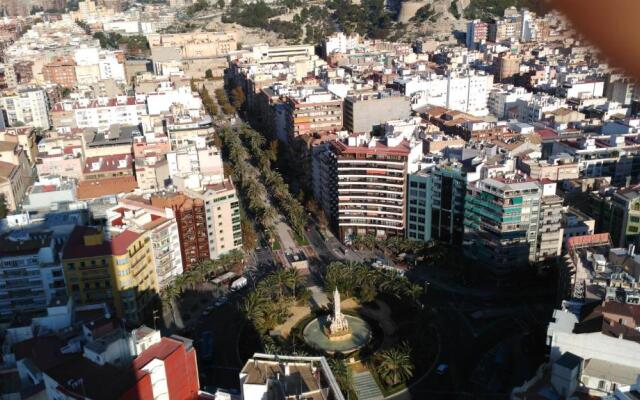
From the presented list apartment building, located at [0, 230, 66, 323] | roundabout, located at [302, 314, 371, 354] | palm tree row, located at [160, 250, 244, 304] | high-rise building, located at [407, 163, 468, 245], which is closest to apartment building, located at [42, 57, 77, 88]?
palm tree row, located at [160, 250, 244, 304]

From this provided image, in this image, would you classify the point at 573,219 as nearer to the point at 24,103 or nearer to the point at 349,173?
the point at 349,173

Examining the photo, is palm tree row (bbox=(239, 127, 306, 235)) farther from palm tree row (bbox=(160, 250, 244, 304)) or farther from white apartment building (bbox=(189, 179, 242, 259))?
palm tree row (bbox=(160, 250, 244, 304))

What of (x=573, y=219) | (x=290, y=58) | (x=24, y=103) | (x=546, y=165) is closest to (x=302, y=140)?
(x=546, y=165)

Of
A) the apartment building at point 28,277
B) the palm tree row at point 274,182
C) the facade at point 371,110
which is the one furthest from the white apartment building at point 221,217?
the facade at point 371,110

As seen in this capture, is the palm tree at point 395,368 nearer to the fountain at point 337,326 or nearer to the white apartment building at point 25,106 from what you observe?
the fountain at point 337,326

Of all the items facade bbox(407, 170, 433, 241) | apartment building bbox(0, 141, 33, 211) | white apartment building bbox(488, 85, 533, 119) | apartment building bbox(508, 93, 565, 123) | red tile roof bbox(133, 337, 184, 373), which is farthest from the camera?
white apartment building bbox(488, 85, 533, 119)
